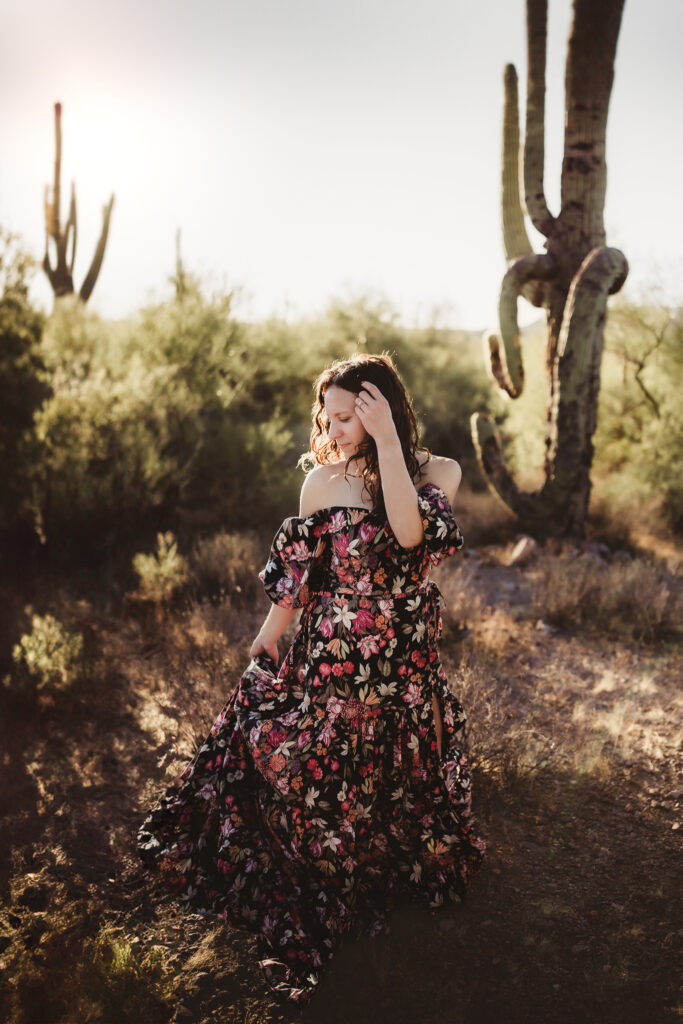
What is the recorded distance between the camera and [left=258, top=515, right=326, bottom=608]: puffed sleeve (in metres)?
2.37

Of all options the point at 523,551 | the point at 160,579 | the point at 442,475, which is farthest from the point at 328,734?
the point at 523,551

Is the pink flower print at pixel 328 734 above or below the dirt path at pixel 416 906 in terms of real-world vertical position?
above

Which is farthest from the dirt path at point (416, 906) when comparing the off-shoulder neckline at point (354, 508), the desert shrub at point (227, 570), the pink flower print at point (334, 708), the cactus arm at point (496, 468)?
the cactus arm at point (496, 468)

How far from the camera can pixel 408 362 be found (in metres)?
15.5

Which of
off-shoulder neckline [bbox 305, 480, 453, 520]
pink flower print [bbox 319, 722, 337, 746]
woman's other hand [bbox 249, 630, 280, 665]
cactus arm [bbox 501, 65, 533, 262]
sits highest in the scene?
cactus arm [bbox 501, 65, 533, 262]

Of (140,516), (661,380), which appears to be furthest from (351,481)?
(661,380)

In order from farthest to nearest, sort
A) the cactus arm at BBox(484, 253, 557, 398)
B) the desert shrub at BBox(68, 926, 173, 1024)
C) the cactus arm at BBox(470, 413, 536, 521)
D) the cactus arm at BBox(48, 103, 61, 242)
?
1. the cactus arm at BBox(48, 103, 61, 242)
2. the cactus arm at BBox(470, 413, 536, 521)
3. the cactus arm at BBox(484, 253, 557, 398)
4. the desert shrub at BBox(68, 926, 173, 1024)

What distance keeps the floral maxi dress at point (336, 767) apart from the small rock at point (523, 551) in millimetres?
4597

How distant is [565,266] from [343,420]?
560 cm

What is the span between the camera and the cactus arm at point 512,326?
6688mm

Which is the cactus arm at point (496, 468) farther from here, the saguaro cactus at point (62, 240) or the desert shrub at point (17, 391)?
the saguaro cactus at point (62, 240)

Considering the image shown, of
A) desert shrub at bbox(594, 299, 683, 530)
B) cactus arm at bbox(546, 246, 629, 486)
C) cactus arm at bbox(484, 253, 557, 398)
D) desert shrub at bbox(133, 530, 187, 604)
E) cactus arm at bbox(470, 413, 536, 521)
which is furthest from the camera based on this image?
desert shrub at bbox(594, 299, 683, 530)

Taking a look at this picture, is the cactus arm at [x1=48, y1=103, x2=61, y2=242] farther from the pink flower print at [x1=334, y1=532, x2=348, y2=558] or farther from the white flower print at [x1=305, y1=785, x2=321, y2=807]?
the white flower print at [x1=305, y1=785, x2=321, y2=807]

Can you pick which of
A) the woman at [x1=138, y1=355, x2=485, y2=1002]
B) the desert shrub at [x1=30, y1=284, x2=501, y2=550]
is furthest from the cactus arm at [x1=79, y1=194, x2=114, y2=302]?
the woman at [x1=138, y1=355, x2=485, y2=1002]
